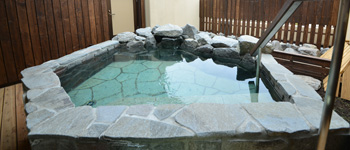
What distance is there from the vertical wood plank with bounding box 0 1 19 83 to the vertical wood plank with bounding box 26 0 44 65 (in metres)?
0.37

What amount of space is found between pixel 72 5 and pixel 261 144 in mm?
4374

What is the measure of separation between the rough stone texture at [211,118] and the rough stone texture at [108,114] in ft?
1.51

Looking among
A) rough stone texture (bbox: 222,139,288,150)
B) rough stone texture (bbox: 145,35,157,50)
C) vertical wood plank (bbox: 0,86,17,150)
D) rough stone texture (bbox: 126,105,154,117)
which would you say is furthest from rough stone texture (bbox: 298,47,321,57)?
vertical wood plank (bbox: 0,86,17,150)

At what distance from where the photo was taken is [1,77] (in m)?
3.44

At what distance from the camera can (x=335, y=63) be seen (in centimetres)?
92

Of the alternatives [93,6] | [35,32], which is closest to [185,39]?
[93,6]

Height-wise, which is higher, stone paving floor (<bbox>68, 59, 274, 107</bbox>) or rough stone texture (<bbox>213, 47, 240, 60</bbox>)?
rough stone texture (<bbox>213, 47, 240, 60</bbox>)

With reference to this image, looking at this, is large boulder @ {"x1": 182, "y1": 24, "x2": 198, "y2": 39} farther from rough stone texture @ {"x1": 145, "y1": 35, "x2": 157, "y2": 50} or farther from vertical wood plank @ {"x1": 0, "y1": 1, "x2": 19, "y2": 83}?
vertical wood plank @ {"x1": 0, "y1": 1, "x2": 19, "y2": 83}

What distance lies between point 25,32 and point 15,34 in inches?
6.4

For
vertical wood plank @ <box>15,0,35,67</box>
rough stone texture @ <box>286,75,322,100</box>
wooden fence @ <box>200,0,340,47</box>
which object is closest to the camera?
rough stone texture @ <box>286,75,322,100</box>

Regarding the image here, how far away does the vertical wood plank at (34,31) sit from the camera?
3.72 meters

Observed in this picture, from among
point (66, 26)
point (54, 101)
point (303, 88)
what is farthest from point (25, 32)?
point (303, 88)

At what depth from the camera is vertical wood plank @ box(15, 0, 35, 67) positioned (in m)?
3.56

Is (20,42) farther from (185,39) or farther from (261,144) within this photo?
(261,144)
